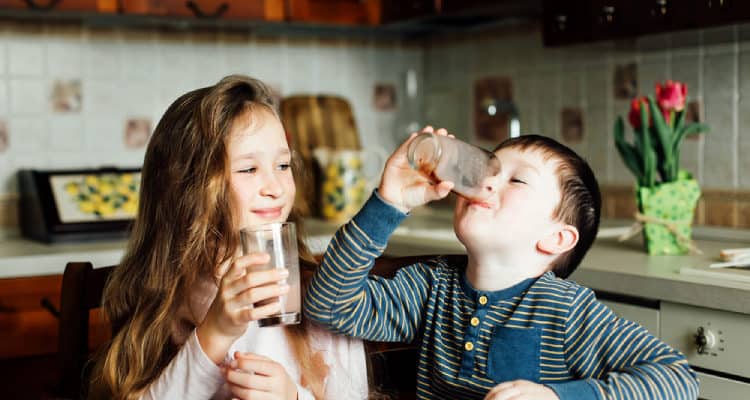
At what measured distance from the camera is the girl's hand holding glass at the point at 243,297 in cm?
103

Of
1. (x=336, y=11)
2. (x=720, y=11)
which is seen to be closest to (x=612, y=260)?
(x=720, y=11)

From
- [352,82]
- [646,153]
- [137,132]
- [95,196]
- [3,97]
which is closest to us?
[646,153]

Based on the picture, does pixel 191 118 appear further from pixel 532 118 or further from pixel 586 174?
pixel 532 118

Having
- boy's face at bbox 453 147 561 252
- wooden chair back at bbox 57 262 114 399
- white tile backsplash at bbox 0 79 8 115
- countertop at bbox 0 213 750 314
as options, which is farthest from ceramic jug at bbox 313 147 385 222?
boy's face at bbox 453 147 561 252

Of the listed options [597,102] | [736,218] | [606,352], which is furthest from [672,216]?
[606,352]

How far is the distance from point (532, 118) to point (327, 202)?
2.32 ft

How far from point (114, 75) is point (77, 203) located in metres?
0.50

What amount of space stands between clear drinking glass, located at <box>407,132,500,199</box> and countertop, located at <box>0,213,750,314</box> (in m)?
0.63

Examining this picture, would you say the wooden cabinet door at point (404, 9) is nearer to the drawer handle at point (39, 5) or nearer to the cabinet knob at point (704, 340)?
the drawer handle at point (39, 5)

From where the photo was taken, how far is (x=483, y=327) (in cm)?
119

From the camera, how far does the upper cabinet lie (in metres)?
1.92

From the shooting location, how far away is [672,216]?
1994 mm

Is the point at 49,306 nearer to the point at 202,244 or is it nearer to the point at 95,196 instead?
the point at 95,196

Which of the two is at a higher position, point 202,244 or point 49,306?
point 202,244
